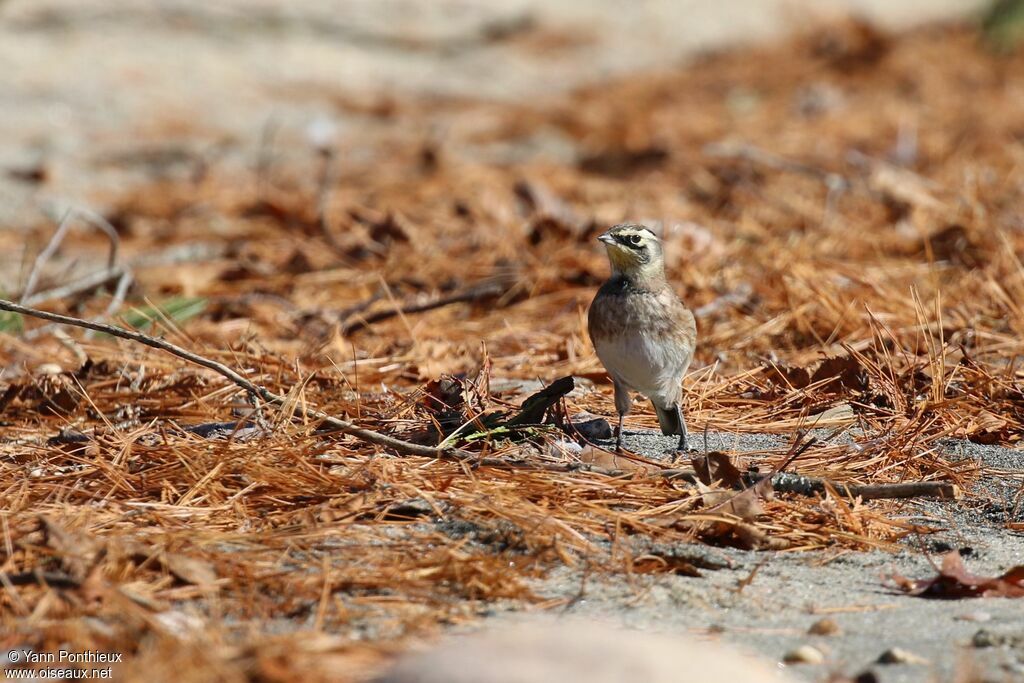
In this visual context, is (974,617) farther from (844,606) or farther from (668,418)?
(668,418)

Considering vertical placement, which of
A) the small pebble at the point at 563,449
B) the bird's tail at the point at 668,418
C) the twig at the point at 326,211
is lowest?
the twig at the point at 326,211

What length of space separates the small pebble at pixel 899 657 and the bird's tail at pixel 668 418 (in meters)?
1.64

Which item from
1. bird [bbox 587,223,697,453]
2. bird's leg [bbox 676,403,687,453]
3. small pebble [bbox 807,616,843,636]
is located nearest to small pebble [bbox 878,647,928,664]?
small pebble [bbox 807,616,843,636]

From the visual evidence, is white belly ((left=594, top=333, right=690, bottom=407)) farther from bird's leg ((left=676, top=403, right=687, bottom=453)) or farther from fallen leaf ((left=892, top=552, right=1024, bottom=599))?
fallen leaf ((left=892, top=552, right=1024, bottom=599))

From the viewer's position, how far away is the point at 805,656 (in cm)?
229

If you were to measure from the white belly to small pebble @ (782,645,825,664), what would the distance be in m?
1.59

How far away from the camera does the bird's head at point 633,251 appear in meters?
4.16

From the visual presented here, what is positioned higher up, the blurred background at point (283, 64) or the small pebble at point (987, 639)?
the small pebble at point (987, 639)

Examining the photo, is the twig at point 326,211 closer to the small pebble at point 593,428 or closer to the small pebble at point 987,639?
the small pebble at point 593,428

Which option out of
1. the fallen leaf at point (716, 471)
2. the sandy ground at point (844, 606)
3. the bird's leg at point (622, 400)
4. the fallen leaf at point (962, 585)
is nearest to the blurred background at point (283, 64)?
the bird's leg at point (622, 400)

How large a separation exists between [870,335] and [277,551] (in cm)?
261

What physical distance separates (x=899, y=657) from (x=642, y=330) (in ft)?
5.96

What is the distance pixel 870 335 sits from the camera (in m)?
4.50

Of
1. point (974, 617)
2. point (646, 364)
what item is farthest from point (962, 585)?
point (646, 364)
